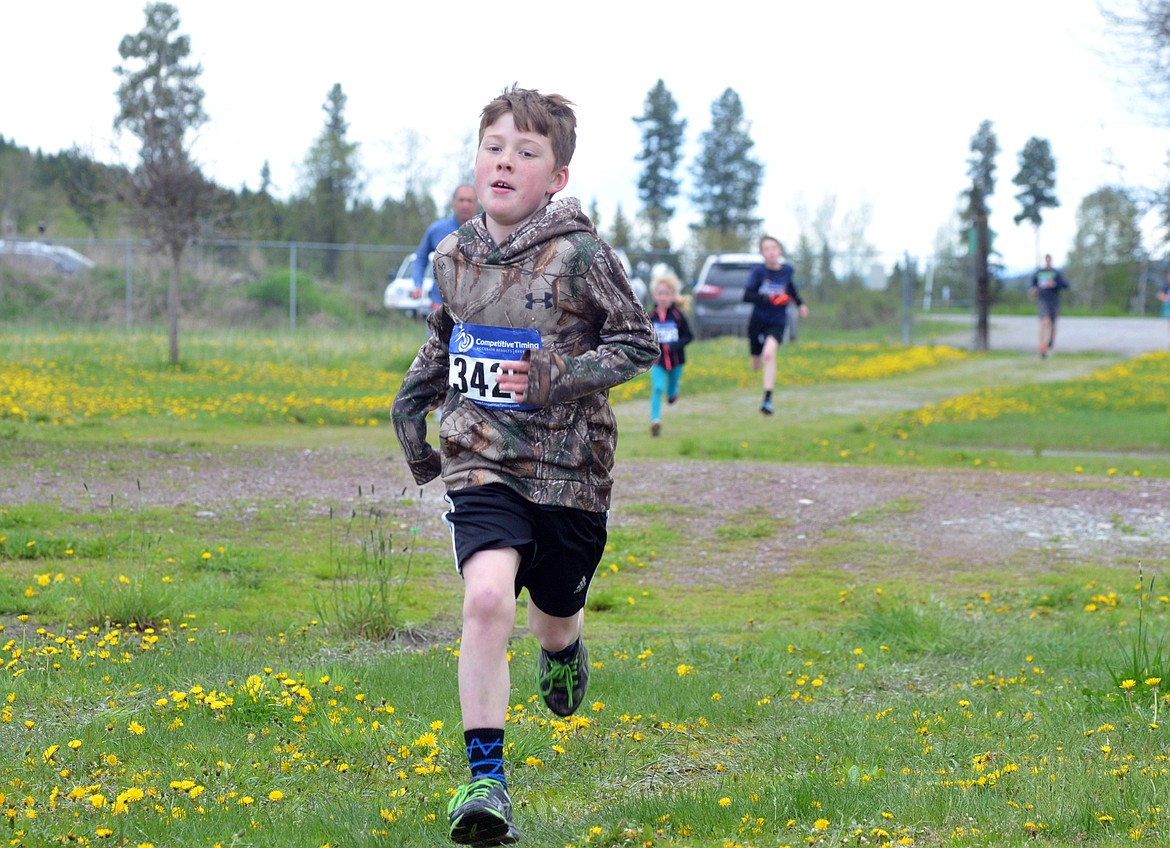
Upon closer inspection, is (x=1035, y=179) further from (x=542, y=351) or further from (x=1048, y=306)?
(x=542, y=351)

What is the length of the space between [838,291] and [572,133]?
112 feet

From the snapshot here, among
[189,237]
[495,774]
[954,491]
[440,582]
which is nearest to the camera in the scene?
[495,774]

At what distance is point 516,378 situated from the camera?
11.8 feet

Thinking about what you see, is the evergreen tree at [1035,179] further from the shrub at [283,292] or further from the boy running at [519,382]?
the boy running at [519,382]

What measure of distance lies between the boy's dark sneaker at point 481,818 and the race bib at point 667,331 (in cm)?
1105

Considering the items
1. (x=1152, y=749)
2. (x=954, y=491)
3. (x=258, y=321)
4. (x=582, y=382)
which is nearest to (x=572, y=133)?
(x=582, y=382)

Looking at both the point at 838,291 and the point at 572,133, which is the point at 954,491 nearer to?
the point at 572,133

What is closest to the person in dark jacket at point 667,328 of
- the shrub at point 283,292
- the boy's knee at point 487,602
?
the boy's knee at point 487,602

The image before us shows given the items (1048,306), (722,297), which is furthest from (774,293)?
(1048,306)

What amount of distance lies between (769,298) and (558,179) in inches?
495

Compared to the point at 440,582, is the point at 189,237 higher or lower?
higher

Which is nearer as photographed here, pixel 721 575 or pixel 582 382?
pixel 582 382

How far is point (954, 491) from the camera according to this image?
10.4m

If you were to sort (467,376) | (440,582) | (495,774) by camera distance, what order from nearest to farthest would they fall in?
1. (495,774)
2. (467,376)
3. (440,582)
